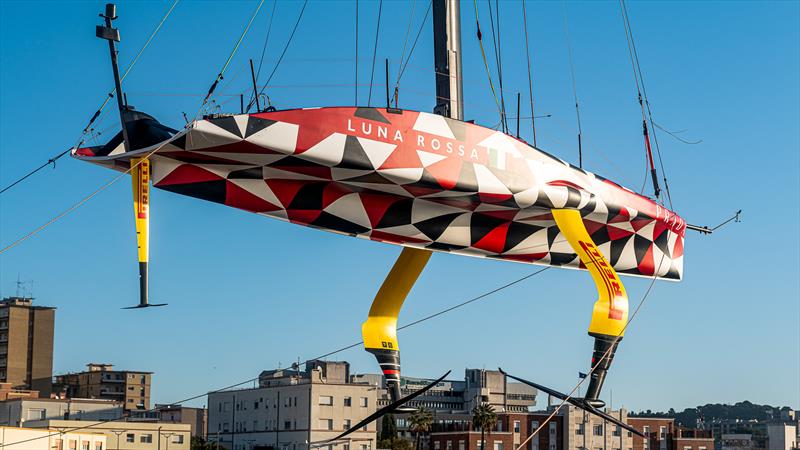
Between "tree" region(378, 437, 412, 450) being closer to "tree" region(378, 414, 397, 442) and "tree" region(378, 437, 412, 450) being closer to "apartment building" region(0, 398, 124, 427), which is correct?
"tree" region(378, 414, 397, 442)

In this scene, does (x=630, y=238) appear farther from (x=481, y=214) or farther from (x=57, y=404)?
(x=57, y=404)

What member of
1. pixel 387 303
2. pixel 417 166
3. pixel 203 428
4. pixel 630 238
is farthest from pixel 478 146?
pixel 203 428

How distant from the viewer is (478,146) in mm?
18547

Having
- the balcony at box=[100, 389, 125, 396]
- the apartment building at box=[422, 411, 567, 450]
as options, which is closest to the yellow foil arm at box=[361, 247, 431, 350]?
the apartment building at box=[422, 411, 567, 450]

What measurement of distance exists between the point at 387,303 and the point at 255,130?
4.38 meters

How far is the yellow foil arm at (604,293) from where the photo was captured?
1855 centimetres

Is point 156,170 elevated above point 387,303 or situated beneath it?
elevated above

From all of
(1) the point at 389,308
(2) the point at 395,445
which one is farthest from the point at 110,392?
(1) the point at 389,308

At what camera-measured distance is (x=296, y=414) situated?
75.7 meters

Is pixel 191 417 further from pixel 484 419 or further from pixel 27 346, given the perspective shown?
pixel 484 419

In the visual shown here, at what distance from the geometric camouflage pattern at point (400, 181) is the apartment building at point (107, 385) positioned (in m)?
90.1

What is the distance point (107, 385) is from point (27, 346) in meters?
7.53

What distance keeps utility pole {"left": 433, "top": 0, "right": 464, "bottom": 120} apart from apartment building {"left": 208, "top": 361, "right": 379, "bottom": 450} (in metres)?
53.0

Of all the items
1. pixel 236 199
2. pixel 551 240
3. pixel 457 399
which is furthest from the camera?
pixel 457 399
